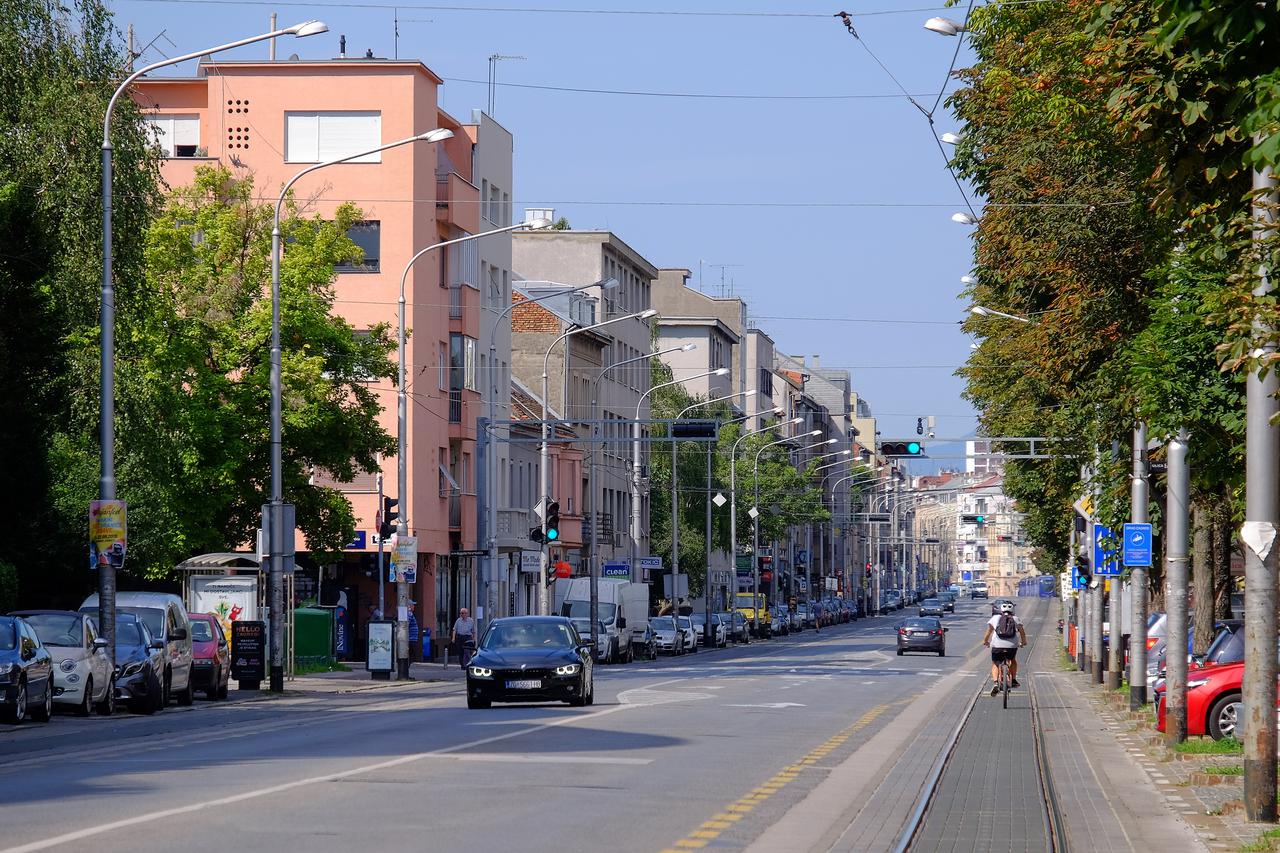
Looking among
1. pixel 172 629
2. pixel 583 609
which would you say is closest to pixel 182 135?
pixel 583 609

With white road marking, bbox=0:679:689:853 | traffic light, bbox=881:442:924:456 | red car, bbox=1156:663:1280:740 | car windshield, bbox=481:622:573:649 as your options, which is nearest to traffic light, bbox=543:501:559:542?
traffic light, bbox=881:442:924:456

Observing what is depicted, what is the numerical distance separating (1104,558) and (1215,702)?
1348 cm

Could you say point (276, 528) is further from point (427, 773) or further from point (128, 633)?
point (427, 773)

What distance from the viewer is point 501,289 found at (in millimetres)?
80938

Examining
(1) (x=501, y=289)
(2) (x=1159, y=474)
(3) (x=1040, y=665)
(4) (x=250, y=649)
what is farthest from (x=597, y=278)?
(2) (x=1159, y=474)

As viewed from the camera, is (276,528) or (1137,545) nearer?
(1137,545)

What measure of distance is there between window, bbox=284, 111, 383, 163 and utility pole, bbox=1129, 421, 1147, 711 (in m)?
38.5

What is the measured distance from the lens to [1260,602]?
16078 mm

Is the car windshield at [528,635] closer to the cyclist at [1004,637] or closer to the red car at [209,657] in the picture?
the red car at [209,657]

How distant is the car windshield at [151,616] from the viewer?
35219 millimetres

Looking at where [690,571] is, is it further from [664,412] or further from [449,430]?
[449,430]

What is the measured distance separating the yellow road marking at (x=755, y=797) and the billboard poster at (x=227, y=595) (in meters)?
20.5

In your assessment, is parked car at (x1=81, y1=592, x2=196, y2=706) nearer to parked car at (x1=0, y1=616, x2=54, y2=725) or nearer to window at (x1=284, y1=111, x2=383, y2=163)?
parked car at (x1=0, y1=616, x2=54, y2=725)

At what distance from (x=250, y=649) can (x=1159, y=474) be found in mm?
17189
